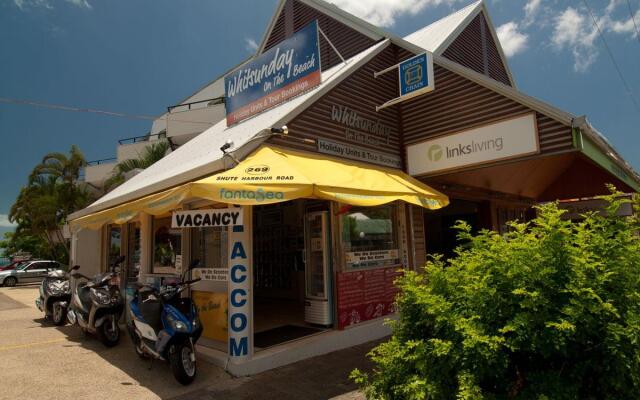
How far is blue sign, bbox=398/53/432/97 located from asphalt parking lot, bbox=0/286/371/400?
4.63m

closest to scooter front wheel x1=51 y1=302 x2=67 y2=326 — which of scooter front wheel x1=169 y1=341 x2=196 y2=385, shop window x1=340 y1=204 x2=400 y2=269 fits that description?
scooter front wheel x1=169 y1=341 x2=196 y2=385

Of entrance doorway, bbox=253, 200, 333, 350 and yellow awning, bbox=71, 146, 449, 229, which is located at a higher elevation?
yellow awning, bbox=71, 146, 449, 229

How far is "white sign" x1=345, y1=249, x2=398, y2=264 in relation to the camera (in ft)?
23.3

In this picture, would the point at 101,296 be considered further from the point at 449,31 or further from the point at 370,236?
the point at 449,31

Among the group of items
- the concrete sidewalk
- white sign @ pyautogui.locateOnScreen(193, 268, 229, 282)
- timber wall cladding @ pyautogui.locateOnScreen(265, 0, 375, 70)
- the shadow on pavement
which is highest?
timber wall cladding @ pyautogui.locateOnScreen(265, 0, 375, 70)

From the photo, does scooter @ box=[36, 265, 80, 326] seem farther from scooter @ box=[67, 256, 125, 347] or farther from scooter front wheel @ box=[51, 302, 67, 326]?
scooter @ box=[67, 256, 125, 347]

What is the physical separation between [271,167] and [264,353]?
8.33 ft

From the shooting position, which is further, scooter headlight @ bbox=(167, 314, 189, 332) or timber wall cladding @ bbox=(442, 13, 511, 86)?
timber wall cladding @ bbox=(442, 13, 511, 86)

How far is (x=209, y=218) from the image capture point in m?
5.43

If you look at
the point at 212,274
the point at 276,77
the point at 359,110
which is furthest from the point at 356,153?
the point at 212,274

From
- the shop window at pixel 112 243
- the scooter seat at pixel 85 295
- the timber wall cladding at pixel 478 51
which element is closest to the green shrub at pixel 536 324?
the scooter seat at pixel 85 295

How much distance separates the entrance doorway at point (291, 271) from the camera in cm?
696

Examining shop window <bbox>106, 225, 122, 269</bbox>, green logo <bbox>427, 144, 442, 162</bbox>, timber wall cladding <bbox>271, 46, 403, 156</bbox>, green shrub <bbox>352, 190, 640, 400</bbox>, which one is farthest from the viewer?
shop window <bbox>106, 225, 122, 269</bbox>

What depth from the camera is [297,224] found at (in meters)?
11.1
